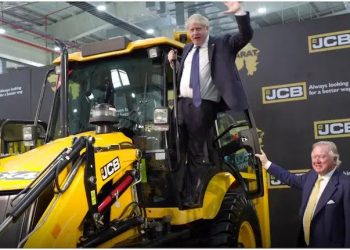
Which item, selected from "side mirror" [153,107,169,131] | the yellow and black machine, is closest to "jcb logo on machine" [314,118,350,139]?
the yellow and black machine

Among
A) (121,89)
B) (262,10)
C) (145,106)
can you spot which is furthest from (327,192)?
(262,10)

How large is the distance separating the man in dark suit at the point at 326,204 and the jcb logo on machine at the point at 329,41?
2523 millimetres

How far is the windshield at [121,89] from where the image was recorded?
3.49 metres

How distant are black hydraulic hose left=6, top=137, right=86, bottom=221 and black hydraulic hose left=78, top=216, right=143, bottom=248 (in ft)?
1.47

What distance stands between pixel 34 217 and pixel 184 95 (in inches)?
63.9

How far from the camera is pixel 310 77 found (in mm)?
5789

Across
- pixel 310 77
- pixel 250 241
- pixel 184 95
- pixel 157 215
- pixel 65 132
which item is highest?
pixel 310 77

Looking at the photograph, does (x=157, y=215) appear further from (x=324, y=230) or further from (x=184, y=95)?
(x=324, y=230)

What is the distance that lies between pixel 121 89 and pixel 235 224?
147cm

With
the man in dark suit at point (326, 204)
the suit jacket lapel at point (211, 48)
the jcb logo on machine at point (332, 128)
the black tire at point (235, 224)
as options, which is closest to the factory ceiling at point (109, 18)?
the jcb logo on machine at point (332, 128)

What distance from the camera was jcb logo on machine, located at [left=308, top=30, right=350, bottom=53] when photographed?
559 centimetres

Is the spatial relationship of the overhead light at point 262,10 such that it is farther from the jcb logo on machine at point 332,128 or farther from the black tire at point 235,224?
the black tire at point 235,224

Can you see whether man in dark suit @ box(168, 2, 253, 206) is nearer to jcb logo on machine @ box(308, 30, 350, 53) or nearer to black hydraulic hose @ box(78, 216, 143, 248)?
black hydraulic hose @ box(78, 216, 143, 248)

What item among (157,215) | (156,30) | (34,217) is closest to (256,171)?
(157,215)
